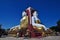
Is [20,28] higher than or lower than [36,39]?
higher

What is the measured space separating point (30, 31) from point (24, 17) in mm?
954

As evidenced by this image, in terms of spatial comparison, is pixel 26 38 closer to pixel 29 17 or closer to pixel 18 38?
pixel 18 38

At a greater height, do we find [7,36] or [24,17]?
[24,17]

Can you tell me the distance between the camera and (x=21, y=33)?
9320mm

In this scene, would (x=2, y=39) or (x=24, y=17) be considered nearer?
(x=2, y=39)

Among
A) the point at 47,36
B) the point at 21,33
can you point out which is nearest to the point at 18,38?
the point at 21,33

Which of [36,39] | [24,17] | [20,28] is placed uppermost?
[24,17]

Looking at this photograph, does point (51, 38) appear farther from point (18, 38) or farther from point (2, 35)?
point (2, 35)

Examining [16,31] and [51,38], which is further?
[16,31]

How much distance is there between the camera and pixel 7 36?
931 centimetres

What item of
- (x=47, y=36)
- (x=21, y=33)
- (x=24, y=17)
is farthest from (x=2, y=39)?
(x=47, y=36)

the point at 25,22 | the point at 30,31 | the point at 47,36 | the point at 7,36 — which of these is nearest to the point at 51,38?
the point at 47,36

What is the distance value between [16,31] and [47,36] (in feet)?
5.80

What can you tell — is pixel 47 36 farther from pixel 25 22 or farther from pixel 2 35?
pixel 2 35
